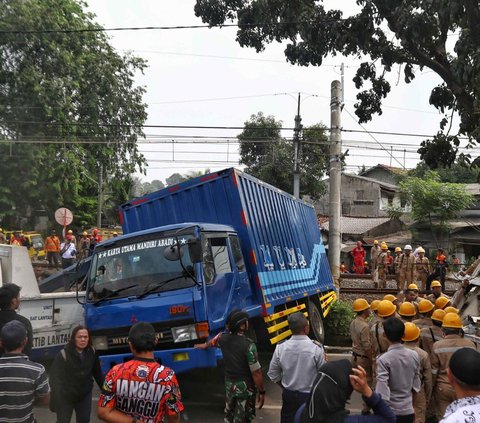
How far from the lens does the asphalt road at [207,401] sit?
23.2ft

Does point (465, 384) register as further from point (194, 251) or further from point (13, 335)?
point (194, 251)

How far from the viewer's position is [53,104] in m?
26.3

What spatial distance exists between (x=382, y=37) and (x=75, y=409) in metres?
8.37

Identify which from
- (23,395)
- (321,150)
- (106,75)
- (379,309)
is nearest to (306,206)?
(379,309)

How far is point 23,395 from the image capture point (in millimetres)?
3564

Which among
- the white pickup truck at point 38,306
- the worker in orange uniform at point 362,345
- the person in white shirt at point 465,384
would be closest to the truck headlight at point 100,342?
the white pickup truck at point 38,306

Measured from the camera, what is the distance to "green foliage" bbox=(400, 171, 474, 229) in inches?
1248

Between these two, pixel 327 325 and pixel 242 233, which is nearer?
pixel 242 233

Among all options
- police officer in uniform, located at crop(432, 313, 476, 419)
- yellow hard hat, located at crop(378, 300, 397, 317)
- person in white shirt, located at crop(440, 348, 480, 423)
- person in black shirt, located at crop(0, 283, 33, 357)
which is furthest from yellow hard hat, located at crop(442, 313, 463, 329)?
person in black shirt, located at crop(0, 283, 33, 357)

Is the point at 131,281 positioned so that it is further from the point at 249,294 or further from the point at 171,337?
the point at 249,294

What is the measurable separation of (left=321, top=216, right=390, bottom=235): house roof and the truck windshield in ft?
96.6

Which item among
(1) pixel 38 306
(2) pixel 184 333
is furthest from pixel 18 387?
(1) pixel 38 306

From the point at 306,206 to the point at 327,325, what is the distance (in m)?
3.14

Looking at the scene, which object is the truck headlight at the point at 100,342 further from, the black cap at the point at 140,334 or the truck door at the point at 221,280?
the black cap at the point at 140,334
